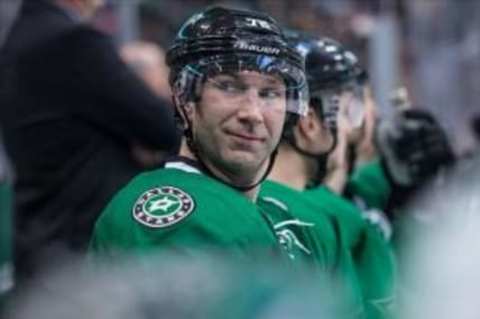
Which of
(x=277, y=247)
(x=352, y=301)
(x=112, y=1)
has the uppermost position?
(x=277, y=247)

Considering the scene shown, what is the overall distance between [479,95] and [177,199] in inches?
271

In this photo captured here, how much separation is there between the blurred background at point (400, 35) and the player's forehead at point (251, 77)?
464cm

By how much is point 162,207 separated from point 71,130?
1.84 meters

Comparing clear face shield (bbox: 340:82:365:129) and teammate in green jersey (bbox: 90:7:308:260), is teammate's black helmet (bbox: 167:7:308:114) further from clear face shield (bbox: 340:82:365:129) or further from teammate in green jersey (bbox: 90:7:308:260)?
clear face shield (bbox: 340:82:365:129)

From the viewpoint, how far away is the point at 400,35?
9.94 meters

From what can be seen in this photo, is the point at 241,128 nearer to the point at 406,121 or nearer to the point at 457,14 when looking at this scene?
the point at 406,121

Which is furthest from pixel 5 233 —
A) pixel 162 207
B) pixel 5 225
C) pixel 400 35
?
pixel 400 35

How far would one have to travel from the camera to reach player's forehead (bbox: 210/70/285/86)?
2670 mm

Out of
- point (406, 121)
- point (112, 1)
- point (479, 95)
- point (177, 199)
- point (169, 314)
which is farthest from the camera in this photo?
point (479, 95)

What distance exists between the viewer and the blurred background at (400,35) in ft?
26.6

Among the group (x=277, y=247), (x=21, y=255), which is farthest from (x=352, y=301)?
(x=21, y=255)

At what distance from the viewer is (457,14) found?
31.3 feet

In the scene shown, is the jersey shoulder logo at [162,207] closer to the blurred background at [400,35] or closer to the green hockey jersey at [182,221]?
the green hockey jersey at [182,221]

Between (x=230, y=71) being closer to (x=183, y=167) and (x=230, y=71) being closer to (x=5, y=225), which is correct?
(x=183, y=167)
